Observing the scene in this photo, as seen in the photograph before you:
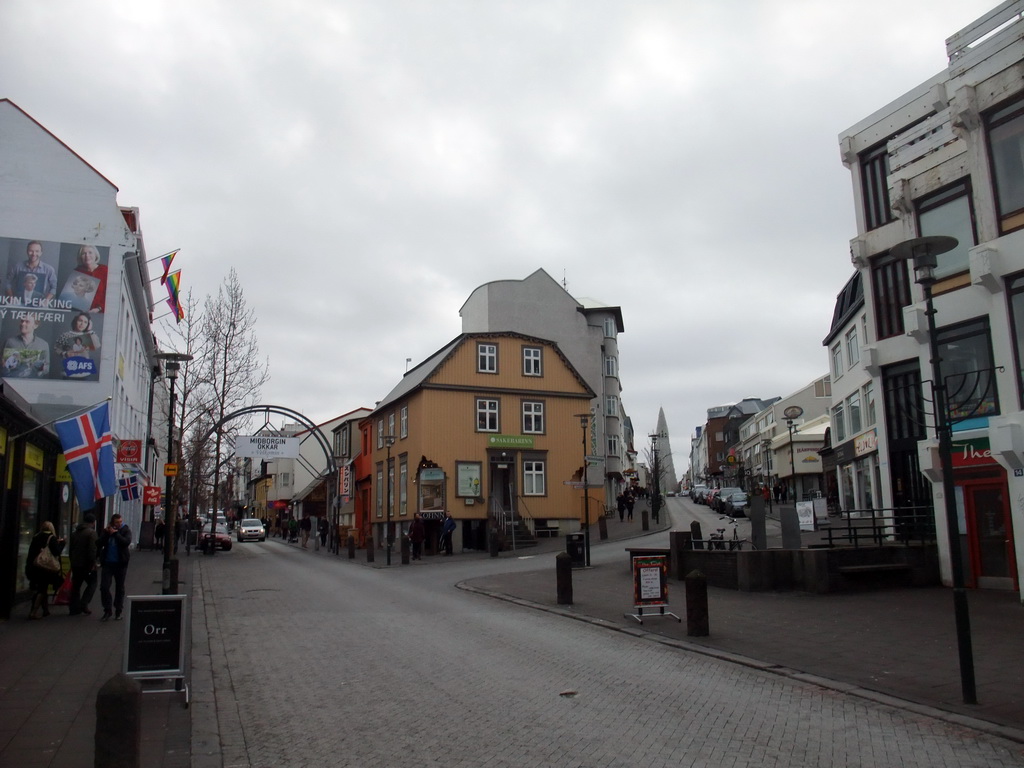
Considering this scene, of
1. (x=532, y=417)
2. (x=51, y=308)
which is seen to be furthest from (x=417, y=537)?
(x=51, y=308)

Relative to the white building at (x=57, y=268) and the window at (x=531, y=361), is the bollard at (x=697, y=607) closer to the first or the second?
the white building at (x=57, y=268)

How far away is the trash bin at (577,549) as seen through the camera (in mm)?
24875

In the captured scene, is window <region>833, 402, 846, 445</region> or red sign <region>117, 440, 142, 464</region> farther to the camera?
window <region>833, 402, 846, 445</region>

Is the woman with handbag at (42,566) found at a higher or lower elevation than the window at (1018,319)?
lower

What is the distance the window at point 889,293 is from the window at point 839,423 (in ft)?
50.6

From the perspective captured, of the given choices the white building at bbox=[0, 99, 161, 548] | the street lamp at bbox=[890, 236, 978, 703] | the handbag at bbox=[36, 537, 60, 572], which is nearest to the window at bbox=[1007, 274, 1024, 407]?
the street lamp at bbox=[890, 236, 978, 703]

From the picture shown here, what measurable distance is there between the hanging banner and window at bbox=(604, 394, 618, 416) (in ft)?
84.3

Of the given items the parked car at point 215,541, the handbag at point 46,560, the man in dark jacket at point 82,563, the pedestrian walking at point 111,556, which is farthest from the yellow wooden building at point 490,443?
the handbag at point 46,560

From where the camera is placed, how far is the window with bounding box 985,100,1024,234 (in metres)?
16.0

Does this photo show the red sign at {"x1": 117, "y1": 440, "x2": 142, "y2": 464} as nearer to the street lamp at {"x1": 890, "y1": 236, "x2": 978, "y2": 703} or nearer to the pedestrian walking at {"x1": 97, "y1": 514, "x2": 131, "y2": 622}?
the pedestrian walking at {"x1": 97, "y1": 514, "x2": 131, "y2": 622}

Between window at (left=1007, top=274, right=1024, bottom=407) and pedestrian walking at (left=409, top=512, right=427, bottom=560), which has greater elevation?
window at (left=1007, top=274, right=1024, bottom=407)

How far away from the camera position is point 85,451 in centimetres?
1568

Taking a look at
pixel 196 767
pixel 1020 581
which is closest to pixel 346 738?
pixel 196 767

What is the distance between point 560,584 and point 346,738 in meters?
10.1
